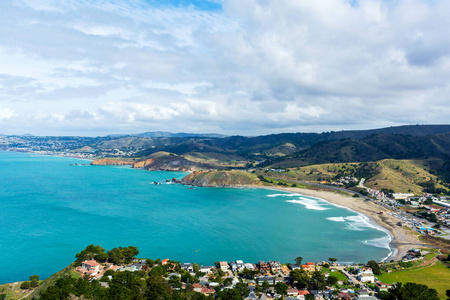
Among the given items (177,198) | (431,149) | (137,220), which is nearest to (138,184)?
(177,198)

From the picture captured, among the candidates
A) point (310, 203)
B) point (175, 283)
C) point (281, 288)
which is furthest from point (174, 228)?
point (310, 203)

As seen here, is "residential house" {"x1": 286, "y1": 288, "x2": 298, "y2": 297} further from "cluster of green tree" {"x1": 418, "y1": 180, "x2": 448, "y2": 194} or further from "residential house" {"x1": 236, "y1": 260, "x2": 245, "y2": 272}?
"cluster of green tree" {"x1": 418, "y1": 180, "x2": 448, "y2": 194}

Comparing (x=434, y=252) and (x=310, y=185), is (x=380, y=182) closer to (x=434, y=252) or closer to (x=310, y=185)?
(x=310, y=185)

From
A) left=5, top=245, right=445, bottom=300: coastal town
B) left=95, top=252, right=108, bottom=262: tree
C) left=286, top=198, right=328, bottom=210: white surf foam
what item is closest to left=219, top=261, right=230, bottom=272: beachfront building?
left=5, top=245, right=445, bottom=300: coastal town

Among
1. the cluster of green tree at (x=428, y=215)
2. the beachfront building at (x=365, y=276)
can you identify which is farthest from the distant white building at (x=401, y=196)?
the beachfront building at (x=365, y=276)

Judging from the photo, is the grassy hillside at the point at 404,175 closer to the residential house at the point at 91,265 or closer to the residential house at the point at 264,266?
the residential house at the point at 264,266

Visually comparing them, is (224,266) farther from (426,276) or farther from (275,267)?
(426,276)
